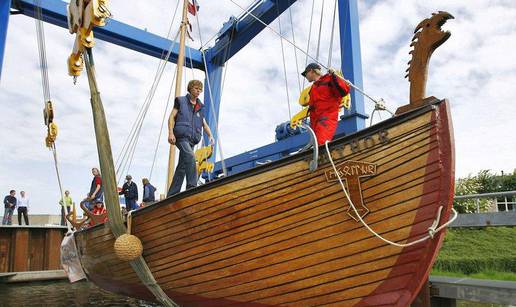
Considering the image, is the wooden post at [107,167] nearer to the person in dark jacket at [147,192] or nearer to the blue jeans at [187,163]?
the blue jeans at [187,163]

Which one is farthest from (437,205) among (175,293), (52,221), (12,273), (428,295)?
(52,221)

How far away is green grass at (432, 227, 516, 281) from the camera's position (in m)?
7.20

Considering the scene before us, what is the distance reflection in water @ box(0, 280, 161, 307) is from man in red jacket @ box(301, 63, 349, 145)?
425 cm

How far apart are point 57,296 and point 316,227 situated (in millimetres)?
6132

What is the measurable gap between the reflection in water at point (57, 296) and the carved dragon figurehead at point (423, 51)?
5.06 m

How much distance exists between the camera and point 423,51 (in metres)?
2.73

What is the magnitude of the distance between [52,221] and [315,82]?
1562 cm

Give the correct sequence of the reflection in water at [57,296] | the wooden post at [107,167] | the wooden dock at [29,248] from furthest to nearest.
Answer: the wooden dock at [29,248], the reflection in water at [57,296], the wooden post at [107,167]

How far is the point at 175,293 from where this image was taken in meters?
3.61

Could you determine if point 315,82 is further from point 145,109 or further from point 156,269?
point 145,109

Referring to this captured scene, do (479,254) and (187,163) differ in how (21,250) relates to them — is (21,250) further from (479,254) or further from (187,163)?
(479,254)

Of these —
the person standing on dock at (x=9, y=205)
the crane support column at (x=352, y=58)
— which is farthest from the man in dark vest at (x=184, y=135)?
the person standing on dock at (x=9, y=205)

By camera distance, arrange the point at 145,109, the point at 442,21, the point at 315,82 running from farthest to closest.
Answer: the point at 145,109 → the point at 315,82 → the point at 442,21

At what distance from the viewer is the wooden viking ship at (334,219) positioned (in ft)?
8.38
